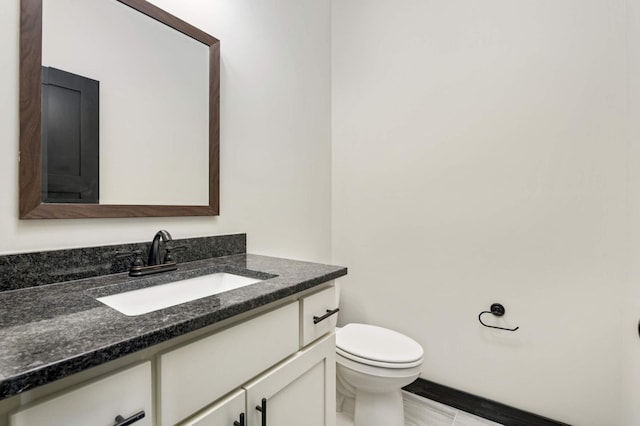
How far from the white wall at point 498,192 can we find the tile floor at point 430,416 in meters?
0.14

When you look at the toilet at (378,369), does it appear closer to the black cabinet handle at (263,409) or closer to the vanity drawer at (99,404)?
the black cabinet handle at (263,409)

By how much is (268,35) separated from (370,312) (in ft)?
6.00

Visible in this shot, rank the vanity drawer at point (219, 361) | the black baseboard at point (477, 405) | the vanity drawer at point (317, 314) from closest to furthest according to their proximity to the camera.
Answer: the vanity drawer at point (219, 361) < the vanity drawer at point (317, 314) < the black baseboard at point (477, 405)

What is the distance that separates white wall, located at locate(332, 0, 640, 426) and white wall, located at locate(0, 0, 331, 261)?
0.28 metres

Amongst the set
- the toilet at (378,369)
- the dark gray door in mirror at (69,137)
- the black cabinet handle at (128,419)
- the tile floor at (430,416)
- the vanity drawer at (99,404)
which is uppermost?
the dark gray door in mirror at (69,137)

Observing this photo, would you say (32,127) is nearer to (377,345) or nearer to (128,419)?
(128,419)

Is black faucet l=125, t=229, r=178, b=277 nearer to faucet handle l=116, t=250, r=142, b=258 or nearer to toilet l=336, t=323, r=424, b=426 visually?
faucet handle l=116, t=250, r=142, b=258

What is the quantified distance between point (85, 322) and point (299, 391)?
62cm

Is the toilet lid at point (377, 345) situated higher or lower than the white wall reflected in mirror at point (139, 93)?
lower

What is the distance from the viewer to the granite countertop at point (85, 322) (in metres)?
0.42

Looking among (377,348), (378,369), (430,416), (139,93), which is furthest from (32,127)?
(430,416)

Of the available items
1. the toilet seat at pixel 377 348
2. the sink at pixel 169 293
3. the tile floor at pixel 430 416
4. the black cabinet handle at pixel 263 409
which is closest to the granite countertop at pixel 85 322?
the sink at pixel 169 293

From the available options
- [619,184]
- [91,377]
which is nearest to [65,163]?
[91,377]

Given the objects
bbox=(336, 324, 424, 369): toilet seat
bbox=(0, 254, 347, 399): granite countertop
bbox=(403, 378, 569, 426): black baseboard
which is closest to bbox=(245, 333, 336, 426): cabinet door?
bbox=(0, 254, 347, 399): granite countertop
